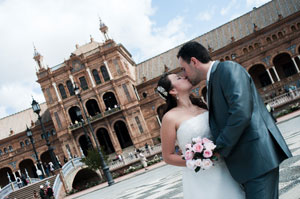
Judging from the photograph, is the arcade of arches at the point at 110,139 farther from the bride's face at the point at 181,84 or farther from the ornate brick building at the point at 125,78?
the bride's face at the point at 181,84

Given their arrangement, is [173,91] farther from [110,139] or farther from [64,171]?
[110,139]

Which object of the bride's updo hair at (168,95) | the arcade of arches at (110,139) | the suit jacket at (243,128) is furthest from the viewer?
the arcade of arches at (110,139)

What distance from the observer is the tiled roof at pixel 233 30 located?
43997 millimetres

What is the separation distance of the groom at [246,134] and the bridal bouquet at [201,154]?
9 cm

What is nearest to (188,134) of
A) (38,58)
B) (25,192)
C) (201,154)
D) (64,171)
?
(201,154)

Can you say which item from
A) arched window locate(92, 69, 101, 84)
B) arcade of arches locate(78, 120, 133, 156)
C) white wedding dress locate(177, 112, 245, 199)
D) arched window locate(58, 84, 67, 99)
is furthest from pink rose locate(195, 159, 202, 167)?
arched window locate(58, 84, 67, 99)

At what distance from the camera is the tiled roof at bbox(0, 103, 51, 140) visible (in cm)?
5414

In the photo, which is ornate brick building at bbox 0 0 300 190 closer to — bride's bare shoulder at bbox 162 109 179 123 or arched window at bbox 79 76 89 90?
arched window at bbox 79 76 89 90

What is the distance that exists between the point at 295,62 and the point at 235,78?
1595 inches

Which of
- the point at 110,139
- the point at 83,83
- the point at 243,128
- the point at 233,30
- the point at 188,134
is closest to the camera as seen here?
the point at 243,128

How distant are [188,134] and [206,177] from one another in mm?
438

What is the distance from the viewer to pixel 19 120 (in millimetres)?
56844

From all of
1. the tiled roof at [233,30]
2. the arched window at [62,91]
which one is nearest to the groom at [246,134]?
the arched window at [62,91]

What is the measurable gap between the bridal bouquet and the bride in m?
0.22
